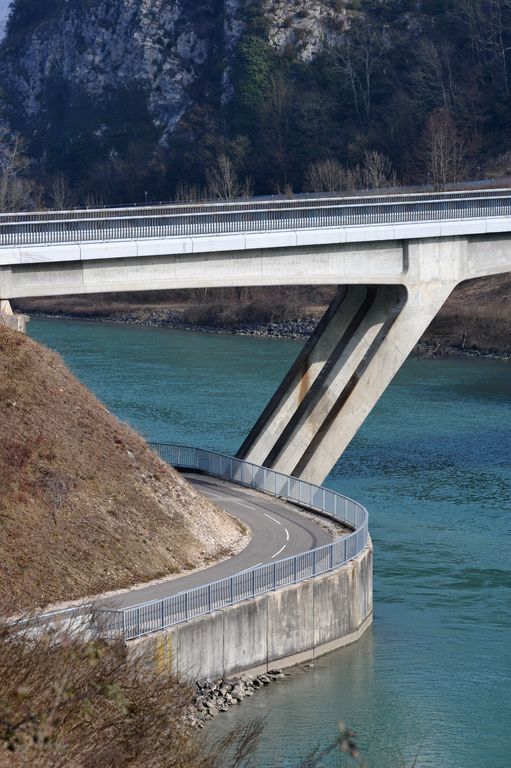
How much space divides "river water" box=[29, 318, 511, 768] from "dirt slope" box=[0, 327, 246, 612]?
4213 mm

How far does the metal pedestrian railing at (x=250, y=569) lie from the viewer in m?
26.3

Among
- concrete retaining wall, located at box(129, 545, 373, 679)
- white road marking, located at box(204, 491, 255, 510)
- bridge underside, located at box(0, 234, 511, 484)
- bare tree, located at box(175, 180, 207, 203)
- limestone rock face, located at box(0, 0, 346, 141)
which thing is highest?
limestone rock face, located at box(0, 0, 346, 141)

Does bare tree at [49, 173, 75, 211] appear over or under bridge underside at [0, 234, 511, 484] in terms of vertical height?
over

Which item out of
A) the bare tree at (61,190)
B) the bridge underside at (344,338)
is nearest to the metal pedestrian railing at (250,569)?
the bridge underside at (344,338)

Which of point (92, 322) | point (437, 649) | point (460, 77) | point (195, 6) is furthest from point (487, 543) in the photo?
point (195, 6)

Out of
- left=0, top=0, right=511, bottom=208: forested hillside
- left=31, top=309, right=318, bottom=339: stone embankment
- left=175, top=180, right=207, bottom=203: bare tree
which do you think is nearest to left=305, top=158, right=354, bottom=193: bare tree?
left=0, top=0, right=511, bottom=208: forested hillside

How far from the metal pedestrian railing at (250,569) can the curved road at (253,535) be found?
1.58 feet

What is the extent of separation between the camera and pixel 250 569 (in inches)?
1184

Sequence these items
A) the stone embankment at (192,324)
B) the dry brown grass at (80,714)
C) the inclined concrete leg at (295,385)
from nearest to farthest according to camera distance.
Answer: the dry brown grass at (80,714) → the inclined concrete leg at (295,385) → the stone embankment at (192,324)

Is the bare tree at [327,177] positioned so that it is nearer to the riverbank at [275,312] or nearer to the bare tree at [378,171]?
the bare tree at [378,171]

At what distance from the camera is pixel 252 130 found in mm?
Result: 139500

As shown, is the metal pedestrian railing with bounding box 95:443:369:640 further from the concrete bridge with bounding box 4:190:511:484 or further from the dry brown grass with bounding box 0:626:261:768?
the dry brown grass with bounding box 0:626:261:768

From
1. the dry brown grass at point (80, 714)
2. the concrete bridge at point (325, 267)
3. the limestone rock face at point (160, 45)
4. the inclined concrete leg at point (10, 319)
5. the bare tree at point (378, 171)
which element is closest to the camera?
the dry brown grass at point (80, 714)

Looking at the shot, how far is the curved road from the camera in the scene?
29188mm
